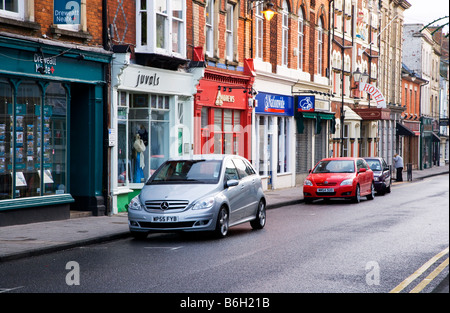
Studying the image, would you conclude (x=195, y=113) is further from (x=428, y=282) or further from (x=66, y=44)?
(x=428, y=282)

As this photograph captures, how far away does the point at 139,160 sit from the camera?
21109mm

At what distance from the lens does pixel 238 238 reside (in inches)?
A: 551

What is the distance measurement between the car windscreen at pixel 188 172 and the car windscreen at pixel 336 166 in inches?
452

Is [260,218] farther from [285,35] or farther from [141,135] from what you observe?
[285,35]

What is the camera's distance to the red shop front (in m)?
24.6

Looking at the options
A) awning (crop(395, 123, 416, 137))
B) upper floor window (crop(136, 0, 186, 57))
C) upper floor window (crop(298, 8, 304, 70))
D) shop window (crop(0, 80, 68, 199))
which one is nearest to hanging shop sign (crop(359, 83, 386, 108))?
upper floor window (crop(298, 8, 304, 70))

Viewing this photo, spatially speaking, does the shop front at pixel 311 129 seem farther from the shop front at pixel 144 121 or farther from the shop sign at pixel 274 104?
the shop front at pixel 144 121

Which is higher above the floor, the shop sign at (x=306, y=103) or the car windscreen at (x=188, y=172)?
the shop sign at (x=306, y=103)

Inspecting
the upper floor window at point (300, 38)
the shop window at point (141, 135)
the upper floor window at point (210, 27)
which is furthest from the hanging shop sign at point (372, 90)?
the shop window at point (141, 135)

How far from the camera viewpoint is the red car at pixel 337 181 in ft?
80.0

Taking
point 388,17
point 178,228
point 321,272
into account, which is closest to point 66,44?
point 178,228

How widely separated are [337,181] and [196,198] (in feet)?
38.5

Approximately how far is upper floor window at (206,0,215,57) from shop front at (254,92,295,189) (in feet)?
14.6

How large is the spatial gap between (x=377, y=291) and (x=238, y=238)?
19.5ft
